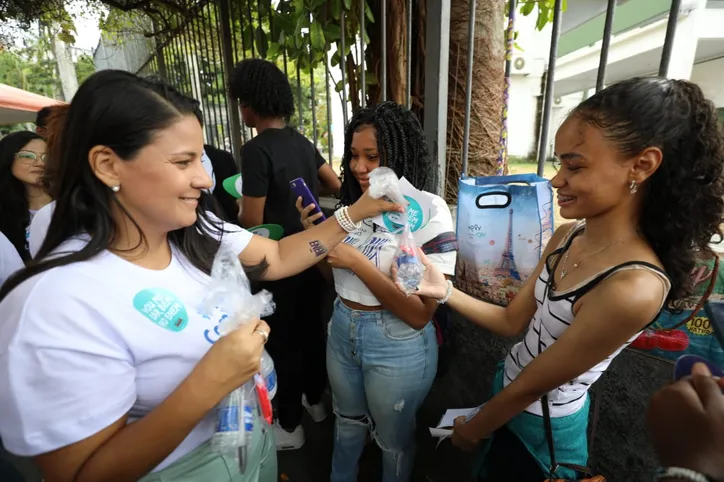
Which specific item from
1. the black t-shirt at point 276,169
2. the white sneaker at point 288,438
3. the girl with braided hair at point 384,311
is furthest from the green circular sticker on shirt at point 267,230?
the white sneaker at point 288,438

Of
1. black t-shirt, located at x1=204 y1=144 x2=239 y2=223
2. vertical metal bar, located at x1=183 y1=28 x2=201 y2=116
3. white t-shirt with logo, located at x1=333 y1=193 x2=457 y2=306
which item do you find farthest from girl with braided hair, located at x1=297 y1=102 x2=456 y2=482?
vertical metal bar, located at x1=183 y1=28 x2=201 y2=116

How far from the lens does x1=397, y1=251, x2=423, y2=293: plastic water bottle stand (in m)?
1.35

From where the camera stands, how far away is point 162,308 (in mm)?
957

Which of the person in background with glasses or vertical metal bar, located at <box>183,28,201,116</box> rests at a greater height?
vertical metal bar, located at <box>183,28,201,116</box>

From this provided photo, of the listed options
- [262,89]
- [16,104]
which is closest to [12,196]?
[262,89]

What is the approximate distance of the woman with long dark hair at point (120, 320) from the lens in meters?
0.77

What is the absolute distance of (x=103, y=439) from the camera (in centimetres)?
83

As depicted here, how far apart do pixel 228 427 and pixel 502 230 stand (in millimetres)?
1218

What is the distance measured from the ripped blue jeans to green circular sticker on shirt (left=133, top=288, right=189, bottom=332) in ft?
2.49

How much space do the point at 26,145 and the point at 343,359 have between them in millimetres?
2688

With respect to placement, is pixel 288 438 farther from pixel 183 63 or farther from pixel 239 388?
pixel 183 63

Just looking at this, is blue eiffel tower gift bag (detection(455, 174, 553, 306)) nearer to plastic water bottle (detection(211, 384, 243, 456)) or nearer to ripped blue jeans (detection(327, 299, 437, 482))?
ripped blue jeans (detection(327, 299, 437, 482))

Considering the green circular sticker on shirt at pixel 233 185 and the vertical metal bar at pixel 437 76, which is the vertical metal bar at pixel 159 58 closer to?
the green circular sticker on shirt at pixel 233 185

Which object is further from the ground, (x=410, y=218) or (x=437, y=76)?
(x=437, y=76)
